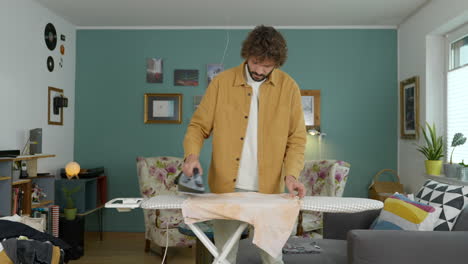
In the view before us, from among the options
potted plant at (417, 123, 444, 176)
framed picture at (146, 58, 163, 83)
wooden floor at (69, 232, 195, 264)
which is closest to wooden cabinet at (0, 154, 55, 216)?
wooden floor at (69, 232, 195, 264)

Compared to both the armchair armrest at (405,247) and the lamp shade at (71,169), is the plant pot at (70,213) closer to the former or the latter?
the lamp shade at (71,169)

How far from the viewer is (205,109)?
1.92 m

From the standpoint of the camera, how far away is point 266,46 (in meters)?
1.77

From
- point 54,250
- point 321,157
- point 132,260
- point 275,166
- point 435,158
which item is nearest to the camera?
point 275,166

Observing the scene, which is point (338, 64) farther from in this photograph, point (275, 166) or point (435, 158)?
point (275, 166)

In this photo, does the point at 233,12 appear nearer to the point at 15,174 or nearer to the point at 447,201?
the point at 15,174

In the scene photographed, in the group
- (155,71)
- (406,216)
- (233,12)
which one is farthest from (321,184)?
(155,71)

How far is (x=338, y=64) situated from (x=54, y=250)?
362 cm

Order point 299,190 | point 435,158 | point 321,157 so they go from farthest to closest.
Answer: point 321,157, point 435,158, point 299,190

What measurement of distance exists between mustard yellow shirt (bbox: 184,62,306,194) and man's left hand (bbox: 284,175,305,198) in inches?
1.2

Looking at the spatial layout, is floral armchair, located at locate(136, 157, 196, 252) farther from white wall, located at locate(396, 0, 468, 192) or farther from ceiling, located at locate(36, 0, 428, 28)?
white wall, located at locate(396, 0, 468, 192)

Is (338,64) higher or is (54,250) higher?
(338,64)

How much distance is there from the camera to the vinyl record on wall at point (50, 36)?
452 centimetres

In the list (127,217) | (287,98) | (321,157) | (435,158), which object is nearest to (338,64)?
(321,157)
